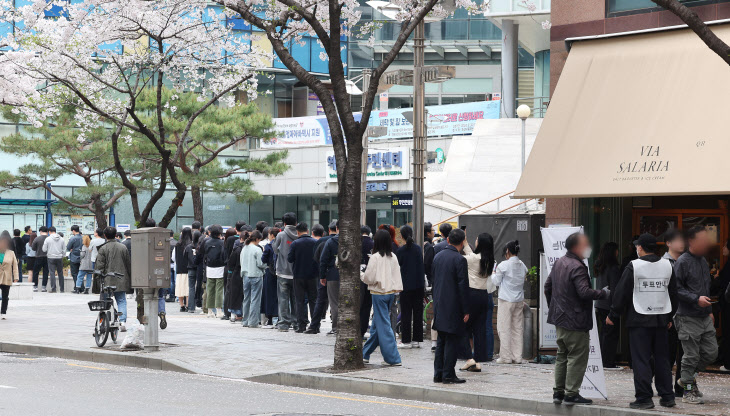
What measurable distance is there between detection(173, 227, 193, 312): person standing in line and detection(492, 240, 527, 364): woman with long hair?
11.0 meters

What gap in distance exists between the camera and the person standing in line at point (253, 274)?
19.9 m

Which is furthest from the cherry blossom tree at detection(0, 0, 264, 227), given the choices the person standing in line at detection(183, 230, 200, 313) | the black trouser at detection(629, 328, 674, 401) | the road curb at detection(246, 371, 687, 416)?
the black trouser at detection(629, 328, 674, 401)

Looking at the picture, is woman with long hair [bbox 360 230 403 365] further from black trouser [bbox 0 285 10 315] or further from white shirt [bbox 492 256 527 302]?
black trouser [bbox 0 285 10 315]

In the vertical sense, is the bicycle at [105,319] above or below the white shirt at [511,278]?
below

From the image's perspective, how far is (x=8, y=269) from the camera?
20203 millimetres

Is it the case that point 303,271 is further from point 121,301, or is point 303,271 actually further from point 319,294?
point 121,301

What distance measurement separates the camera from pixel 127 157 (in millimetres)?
38500

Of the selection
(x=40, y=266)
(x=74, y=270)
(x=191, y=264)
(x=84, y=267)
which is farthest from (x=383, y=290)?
(x=40, y=266)

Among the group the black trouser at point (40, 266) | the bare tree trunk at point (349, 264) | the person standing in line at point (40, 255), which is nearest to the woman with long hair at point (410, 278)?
the bare tree trunk at point (349, 264)

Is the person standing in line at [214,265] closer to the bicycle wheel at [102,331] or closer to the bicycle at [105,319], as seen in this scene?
the bicycle at [105,319]

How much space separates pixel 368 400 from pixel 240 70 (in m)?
9.02

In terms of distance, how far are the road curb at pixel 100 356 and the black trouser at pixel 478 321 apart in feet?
12.5

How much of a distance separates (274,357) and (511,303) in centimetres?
353

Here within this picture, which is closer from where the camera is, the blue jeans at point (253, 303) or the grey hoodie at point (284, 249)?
the grey hoodie at point (284, 249)
